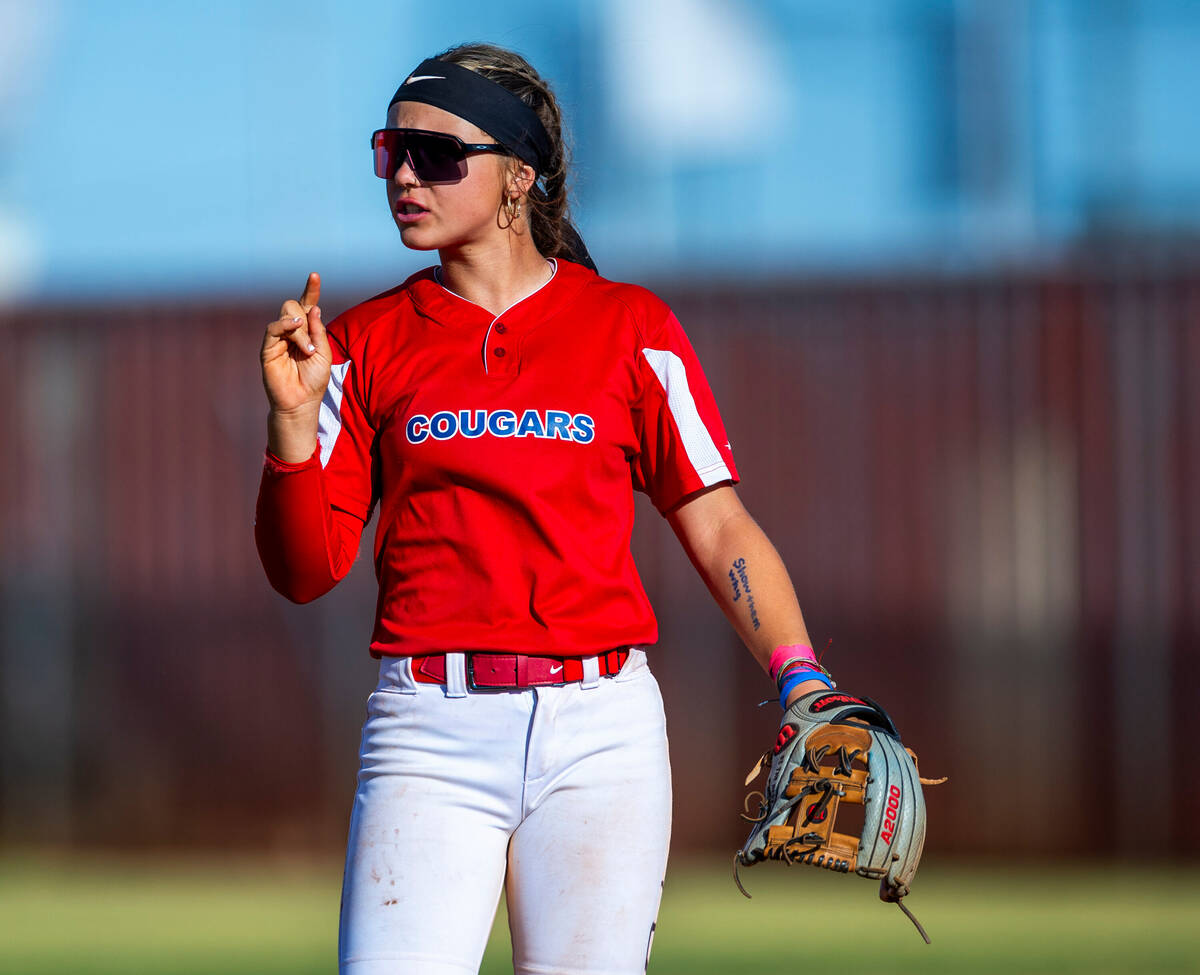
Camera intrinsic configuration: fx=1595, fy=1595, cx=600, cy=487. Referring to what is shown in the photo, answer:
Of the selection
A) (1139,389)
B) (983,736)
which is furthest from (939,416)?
(983,736)

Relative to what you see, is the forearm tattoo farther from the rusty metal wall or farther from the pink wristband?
the rusty metal wall

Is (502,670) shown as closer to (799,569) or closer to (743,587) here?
(743,587)

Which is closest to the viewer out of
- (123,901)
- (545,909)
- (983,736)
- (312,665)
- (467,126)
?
(545,909)

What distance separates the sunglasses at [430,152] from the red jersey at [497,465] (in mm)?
219

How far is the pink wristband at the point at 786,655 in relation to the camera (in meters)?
2.76

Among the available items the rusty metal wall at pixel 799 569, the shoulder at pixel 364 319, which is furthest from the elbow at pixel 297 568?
the rusty metal wall at pixel 799 569

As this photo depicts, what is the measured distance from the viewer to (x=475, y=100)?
2.84m

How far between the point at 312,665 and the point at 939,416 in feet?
14.7

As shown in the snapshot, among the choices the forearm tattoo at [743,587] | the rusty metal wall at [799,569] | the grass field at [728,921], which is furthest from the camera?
the rusty metal wall at [799,569]

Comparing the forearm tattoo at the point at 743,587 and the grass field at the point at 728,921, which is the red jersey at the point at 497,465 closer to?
the forearm tattoo at the point at 743,587

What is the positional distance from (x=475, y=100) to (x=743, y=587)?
0.99 m

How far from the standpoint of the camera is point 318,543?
269cm

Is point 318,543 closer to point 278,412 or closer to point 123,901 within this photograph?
point 278,412

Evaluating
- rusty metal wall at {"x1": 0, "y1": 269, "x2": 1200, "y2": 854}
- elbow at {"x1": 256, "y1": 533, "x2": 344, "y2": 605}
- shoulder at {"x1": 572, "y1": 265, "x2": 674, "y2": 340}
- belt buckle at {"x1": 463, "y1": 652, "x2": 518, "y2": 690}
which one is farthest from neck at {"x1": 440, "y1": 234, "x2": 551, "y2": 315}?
rusty metal wall at {"x1": 0, "y1": 269, "x2": 1200, "y2": 854}
